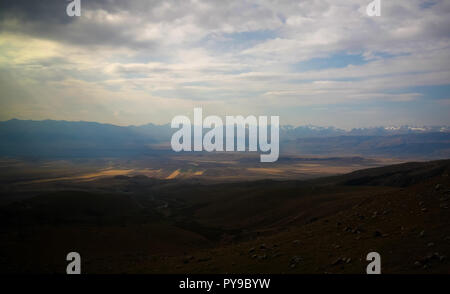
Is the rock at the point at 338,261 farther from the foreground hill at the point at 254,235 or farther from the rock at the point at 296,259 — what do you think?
the rock at the point at 296,259

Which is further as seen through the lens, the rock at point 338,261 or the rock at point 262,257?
the rock at point 262,257

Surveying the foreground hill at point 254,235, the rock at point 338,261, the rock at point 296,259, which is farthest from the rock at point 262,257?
the rock at point 338,261

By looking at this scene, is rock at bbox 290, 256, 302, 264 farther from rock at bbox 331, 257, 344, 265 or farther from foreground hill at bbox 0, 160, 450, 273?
rock at bbox 331, 257, 344, 265

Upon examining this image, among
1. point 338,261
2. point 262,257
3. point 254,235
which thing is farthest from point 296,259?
point 254,235

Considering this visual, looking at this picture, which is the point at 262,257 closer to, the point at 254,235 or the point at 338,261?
the point at 338,261

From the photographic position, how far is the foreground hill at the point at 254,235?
1420 centimetres

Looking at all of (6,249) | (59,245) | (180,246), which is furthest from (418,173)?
(6,249)

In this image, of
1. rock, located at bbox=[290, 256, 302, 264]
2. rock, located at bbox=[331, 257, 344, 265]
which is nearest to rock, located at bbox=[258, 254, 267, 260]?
rock, located at bbox=[290, 256, 302, 264]

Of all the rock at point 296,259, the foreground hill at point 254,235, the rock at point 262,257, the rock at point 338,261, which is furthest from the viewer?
the rock at point 262,257

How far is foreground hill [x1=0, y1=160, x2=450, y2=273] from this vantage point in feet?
46.6

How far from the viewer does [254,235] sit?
3478 centimetres

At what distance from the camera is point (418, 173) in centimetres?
6544
